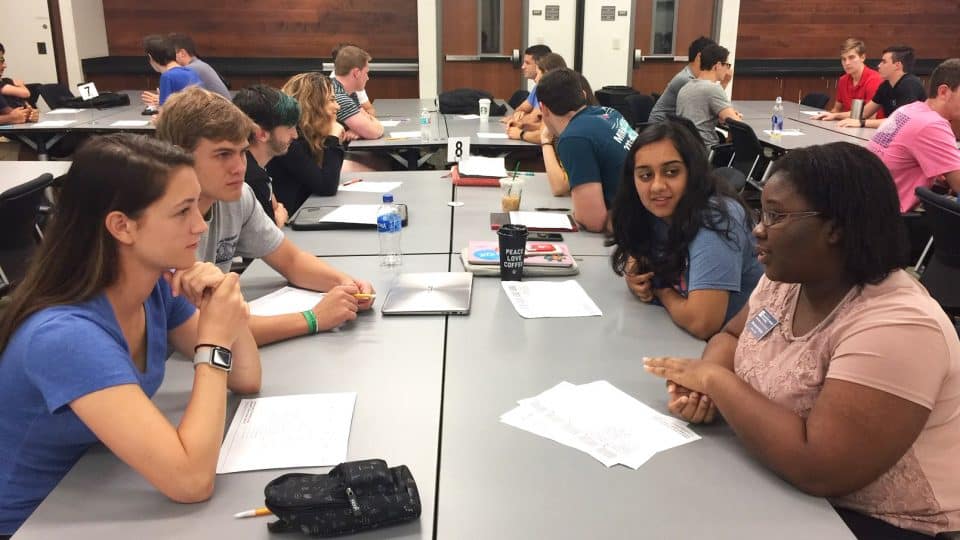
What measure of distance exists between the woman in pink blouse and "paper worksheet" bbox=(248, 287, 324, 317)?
1244 mm

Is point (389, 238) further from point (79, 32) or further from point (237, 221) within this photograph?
point (79, 32)

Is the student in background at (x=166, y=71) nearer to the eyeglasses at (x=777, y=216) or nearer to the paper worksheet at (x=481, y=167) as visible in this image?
the paper worksheet at (x=481, y=167)

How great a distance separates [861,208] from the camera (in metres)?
1.32

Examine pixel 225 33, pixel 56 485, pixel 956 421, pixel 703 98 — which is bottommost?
pixel 56 485

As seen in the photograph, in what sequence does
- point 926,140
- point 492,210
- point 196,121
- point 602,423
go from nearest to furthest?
1. point 602,423
2. point 196,121
3. point 492,210
4. point 926,140

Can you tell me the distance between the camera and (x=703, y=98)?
567 centimetres

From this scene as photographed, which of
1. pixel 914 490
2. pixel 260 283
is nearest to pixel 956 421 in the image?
pixel 914 490

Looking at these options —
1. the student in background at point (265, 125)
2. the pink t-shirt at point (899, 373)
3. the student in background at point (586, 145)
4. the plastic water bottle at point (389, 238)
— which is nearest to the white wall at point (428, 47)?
the student in background at point (586, 145)

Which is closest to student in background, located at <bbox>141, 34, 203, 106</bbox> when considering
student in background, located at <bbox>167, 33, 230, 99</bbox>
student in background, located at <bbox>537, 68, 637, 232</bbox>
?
student in background, located at <bbox>167, 33, 230, 99</bbox>

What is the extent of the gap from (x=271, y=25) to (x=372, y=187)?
6.28 m

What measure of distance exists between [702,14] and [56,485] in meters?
8.98

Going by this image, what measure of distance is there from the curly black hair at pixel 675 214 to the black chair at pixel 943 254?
1274 mm

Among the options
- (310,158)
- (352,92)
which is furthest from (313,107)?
(352,92)

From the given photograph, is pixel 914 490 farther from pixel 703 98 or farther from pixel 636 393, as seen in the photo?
pixel 703 98
